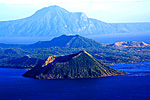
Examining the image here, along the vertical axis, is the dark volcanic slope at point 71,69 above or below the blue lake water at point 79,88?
above

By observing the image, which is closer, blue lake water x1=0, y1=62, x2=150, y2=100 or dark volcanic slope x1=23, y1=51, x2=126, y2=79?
blue lake water x1=0, y1=62, x2=150, y2=100

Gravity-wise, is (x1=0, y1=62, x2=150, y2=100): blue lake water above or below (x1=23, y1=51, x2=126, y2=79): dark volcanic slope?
below

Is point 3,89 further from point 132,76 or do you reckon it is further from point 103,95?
point 132,76

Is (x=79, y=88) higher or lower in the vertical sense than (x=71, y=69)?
lower

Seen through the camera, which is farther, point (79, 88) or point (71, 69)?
point (71, 69)
